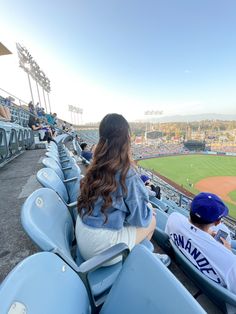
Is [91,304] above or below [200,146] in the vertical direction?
above

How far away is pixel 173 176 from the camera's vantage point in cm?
2642

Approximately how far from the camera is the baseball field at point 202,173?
65.6 ft

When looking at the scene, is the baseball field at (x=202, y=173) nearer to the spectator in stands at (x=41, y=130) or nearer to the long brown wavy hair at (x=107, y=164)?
the spectator in stands at (x=41, y=130)

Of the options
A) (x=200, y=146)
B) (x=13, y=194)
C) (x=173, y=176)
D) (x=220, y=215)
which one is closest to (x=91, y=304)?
(x=220, y=215)

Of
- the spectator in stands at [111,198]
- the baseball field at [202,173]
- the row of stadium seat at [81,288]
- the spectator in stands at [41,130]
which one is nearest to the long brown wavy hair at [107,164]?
the spectator in stands at [111,198]

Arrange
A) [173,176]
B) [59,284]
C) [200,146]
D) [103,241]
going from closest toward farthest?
[59,284] < [103,241] < [173,176] < [200,146]

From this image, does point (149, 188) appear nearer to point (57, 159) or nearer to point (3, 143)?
point (57, 159)

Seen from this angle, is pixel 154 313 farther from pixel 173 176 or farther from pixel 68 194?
pixel 173 176

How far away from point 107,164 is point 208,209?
2.97 feet

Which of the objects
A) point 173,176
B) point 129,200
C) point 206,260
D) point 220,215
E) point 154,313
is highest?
point 129,200

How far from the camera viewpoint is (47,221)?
1067mm

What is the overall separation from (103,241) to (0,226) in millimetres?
1435

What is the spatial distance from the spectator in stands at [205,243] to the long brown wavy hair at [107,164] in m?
0.63

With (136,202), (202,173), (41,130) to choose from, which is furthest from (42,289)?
(202,173)
